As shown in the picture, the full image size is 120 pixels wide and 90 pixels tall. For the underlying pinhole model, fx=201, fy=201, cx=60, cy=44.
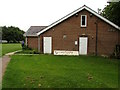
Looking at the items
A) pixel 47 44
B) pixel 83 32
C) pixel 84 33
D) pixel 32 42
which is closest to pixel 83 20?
pixel 83 32

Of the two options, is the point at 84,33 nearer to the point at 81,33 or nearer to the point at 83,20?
the point at 81,33

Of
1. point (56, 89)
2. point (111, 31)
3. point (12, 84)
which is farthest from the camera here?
point (111, 31)

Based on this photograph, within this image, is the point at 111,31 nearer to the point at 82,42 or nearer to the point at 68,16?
the point at 82,42

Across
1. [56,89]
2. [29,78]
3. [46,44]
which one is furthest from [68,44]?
[56,89]

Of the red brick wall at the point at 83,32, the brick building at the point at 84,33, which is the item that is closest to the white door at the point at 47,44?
the brick building at the point at 84,33

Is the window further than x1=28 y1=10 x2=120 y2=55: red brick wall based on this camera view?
Yes

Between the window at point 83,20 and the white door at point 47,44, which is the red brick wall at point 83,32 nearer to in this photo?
the window at point 83,20

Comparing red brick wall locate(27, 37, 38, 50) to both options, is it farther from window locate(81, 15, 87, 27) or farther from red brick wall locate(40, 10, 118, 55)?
window locate(81, 15, 87, 27)

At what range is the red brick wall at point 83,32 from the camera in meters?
22.1

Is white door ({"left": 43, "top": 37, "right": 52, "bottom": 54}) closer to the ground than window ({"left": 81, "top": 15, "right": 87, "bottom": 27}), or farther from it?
closer to the ground

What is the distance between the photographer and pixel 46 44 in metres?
23.0

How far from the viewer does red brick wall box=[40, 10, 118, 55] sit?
2206 cm

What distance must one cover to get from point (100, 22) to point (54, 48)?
5.89 meters

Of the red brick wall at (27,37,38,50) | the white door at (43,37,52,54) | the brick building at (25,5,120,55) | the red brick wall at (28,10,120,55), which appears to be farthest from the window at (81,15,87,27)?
the red brick wall at (27,37,38,50)
